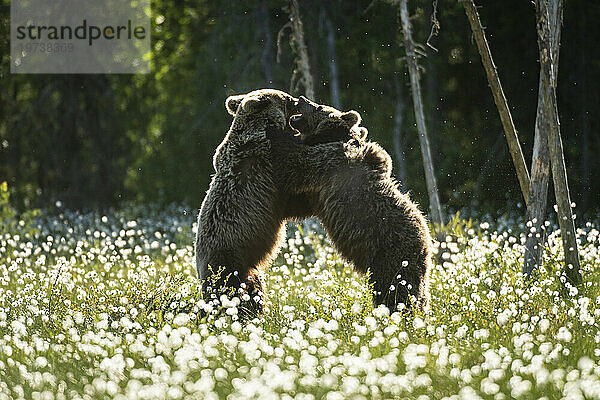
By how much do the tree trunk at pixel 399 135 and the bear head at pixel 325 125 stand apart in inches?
251

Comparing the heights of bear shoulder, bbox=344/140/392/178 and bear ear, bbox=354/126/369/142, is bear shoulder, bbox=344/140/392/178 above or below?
below

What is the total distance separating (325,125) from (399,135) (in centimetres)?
681

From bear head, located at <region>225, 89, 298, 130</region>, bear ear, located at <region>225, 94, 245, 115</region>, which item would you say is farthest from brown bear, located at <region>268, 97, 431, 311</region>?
bear ear, located at <region>225, 94, 245, 115</region>

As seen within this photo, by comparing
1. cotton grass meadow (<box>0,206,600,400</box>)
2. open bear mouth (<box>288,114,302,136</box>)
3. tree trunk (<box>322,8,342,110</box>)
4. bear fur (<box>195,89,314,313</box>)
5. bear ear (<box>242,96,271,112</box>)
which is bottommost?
cotton grass meadow (<box>0,206,600,400</box>)

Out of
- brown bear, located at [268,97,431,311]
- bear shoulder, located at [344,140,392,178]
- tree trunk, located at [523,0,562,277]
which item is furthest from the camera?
tree trunk, located at [523,0,562,277]

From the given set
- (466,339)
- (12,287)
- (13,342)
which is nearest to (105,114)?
(12,287)

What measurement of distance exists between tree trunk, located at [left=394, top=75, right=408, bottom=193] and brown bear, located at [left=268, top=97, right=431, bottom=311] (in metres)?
6.53

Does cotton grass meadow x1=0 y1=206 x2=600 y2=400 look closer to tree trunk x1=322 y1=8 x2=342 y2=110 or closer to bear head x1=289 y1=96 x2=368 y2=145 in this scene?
bear head x1=289 y1=96 x2=368 y2=145

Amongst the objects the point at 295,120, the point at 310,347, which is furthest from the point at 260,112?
the point at 310,347

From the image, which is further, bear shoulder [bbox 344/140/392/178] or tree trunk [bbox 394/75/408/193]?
tree trunk [bbox 394/75/408/193]

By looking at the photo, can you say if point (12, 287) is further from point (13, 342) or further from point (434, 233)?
point (434, 233)

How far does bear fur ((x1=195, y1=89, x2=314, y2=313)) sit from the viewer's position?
4.72 metres

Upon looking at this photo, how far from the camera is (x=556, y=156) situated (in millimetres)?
5316

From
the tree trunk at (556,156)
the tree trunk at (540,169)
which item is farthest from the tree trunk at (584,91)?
the tree trunk at (556,156)
